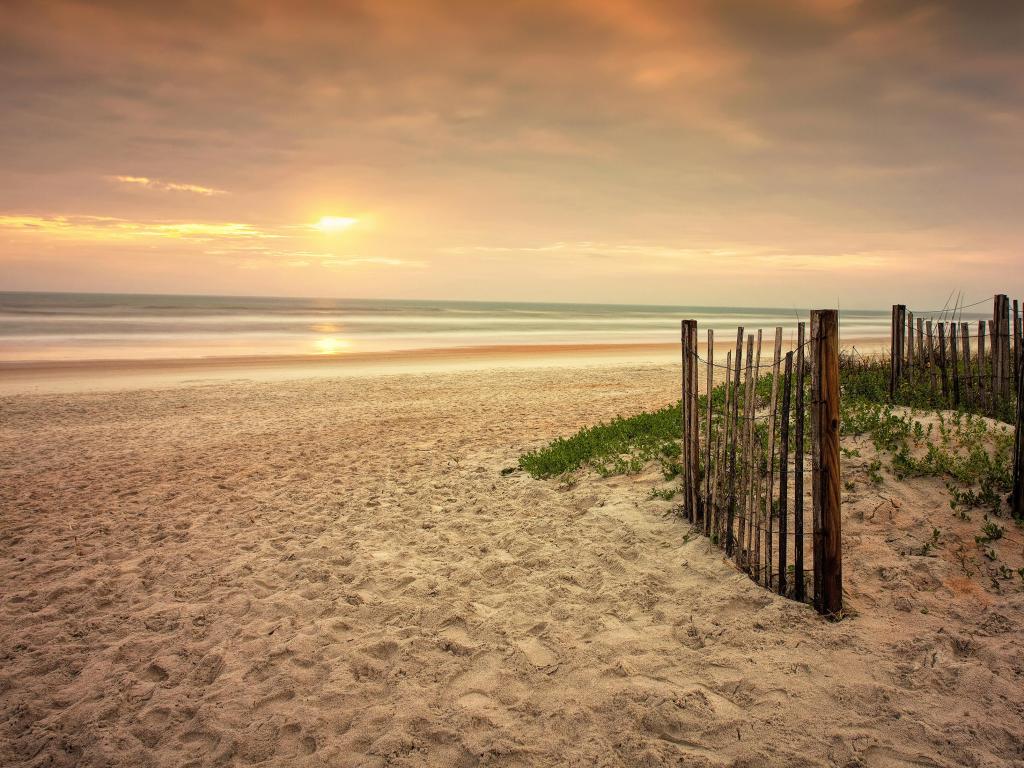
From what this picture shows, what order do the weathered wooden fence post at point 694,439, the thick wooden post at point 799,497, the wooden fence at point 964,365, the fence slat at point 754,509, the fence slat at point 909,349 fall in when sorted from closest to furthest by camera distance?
the thick wooden post at point 799,497 → the fence slat at point 754,509 → the weathered wooden fence post at point 694,439 → the wooden fence at point 964,365 → the fence slat at point 909,349

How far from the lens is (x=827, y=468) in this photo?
149 inches

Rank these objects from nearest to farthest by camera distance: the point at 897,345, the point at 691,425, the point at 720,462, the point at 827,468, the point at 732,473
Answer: the point at 827,468
the point at 732,473
the point at 720,462
the point at 691,425
the point at 897,345

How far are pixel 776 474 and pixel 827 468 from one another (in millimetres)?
2193

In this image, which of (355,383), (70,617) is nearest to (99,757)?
(70,617)

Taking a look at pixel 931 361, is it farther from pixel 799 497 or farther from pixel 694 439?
pixel 799 497

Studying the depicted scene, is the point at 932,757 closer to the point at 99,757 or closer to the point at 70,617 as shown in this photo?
the point at 99,757

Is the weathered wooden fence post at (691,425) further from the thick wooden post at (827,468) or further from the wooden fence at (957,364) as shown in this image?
the wooden fence at (957,364)

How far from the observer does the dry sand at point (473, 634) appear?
10.2ft

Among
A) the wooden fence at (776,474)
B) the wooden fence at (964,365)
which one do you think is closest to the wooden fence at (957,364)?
the wooden fence at (964,365)

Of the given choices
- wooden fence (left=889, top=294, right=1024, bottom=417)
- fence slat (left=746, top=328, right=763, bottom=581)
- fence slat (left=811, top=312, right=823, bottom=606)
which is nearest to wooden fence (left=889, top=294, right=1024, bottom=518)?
wooden fence (left=889, top=294, right=1024, bottom=417)

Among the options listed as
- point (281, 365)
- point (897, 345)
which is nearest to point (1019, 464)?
point (897, 345)

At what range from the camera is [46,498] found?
692 centimetres

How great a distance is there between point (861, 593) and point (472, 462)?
506 centimetres

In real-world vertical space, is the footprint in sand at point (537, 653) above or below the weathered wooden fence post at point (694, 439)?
below
